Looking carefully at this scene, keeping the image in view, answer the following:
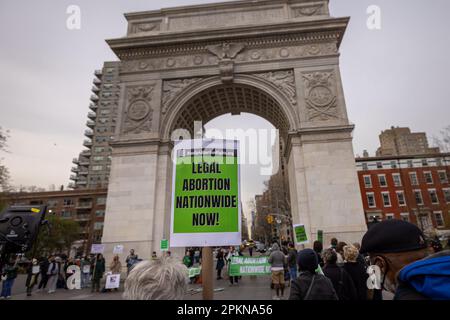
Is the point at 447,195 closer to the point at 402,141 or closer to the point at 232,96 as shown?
the point at 402,141

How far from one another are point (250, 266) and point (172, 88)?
14.9 meters

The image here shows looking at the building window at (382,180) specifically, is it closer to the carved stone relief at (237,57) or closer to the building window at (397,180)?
the building window at (397,180)

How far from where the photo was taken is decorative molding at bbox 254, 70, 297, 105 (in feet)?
62.3

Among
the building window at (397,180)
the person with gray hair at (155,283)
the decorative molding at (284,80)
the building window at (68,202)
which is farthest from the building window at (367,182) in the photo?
the building window at (68,202)

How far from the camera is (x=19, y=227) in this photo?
12.5 ft

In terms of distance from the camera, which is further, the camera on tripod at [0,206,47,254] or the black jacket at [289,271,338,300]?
the camera on tripod at [0,206,47,254]

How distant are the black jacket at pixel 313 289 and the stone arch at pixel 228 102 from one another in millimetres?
15990

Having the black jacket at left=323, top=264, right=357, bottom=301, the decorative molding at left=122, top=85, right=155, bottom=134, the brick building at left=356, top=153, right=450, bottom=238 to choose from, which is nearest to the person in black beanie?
the black jacket at left=323, top=264, right=357, bottom=301

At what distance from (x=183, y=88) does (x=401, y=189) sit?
1527 inches

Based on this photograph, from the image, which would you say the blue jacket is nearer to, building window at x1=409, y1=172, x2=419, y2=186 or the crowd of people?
the crowd of people

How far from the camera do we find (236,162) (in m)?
3.27

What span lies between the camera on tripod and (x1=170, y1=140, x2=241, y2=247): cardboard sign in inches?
89.9

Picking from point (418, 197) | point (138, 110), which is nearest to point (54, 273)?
point (138, 110)
